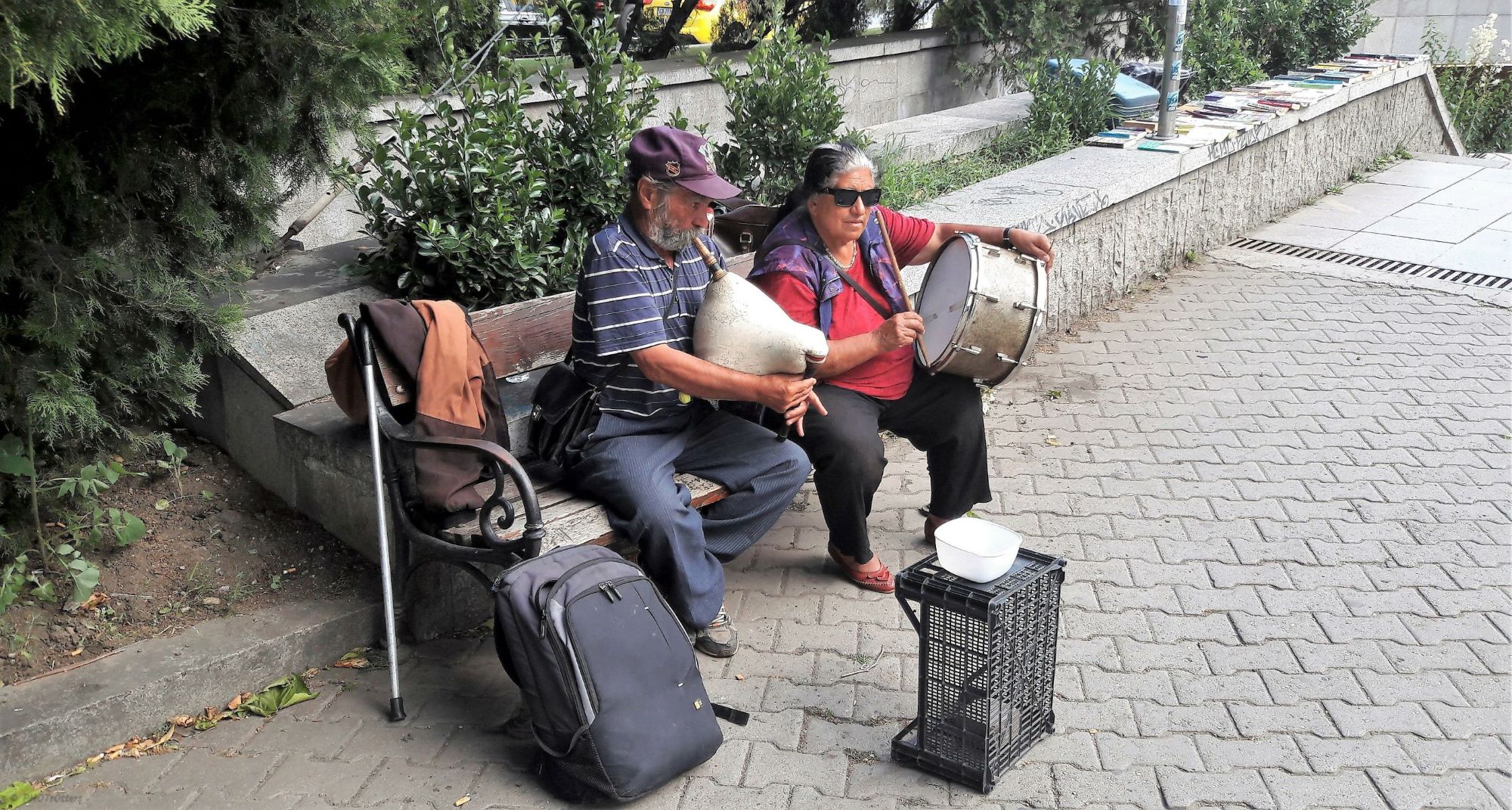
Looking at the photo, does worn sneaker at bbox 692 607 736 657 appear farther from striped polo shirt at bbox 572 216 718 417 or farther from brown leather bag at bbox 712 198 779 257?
brown leather bag at bbox 712 198 779 257

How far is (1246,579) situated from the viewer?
4.14m

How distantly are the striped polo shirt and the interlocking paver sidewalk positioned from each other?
0.88m

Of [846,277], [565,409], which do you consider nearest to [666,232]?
[565,409]

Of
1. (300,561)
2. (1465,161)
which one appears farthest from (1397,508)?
(1465,161)

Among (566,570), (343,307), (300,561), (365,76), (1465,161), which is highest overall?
(365,76)

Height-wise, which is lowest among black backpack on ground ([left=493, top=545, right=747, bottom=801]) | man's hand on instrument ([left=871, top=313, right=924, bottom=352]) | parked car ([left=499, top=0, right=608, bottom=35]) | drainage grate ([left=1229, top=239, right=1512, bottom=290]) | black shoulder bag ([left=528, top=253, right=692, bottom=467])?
drainage grate ([left=1229, top=239, right=1512, bottom=290])

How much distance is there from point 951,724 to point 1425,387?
3946mm

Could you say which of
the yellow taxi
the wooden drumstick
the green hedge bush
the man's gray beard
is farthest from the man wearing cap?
the yellow taxi

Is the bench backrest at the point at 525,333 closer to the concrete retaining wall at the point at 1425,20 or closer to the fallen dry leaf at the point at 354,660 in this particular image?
the fallen dry leaf at the point at 354,660

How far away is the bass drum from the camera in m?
3.95

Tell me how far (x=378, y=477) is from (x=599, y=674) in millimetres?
879

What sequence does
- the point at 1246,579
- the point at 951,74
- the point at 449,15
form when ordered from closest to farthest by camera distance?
the point at 1246,579
the point at 449,15
the point at 951,74

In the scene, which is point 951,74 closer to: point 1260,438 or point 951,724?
point 1260,438

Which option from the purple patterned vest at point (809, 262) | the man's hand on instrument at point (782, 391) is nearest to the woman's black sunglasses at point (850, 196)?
the purple patterned vest at point (809, 262)
